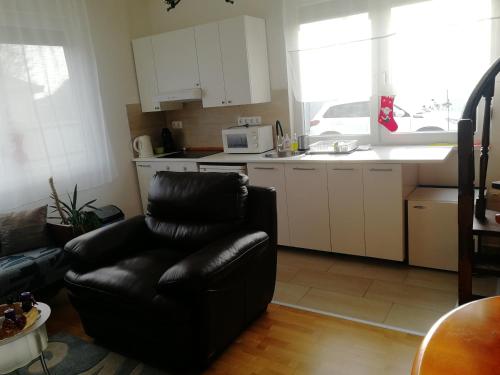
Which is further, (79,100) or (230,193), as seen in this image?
(79,100)

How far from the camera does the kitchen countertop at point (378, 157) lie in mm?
2886

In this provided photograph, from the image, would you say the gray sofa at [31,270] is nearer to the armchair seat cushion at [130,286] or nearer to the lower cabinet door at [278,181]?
the armchair seat cushion at [130,286]

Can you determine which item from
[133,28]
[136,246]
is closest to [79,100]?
[133,28]

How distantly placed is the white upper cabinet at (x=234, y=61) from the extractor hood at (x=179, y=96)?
0.28 ft

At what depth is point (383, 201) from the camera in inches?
120

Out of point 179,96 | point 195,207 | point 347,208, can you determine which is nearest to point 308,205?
Answer: point 347,208

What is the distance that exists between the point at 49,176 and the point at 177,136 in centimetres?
159

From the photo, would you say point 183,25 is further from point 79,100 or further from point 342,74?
point 342,74

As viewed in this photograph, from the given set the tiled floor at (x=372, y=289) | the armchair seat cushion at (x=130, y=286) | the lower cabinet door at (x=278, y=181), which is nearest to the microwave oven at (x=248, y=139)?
the lower cabinet door at (x=278, y=181)

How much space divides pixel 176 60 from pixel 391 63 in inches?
80.1

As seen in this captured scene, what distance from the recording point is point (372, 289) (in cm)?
A: 287

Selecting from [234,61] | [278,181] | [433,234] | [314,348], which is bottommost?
[314,348]

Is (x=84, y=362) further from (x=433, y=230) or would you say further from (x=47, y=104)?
(x=433, y=230)

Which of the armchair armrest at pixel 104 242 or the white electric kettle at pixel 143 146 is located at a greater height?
the white electric kettle at pixel 143 146
